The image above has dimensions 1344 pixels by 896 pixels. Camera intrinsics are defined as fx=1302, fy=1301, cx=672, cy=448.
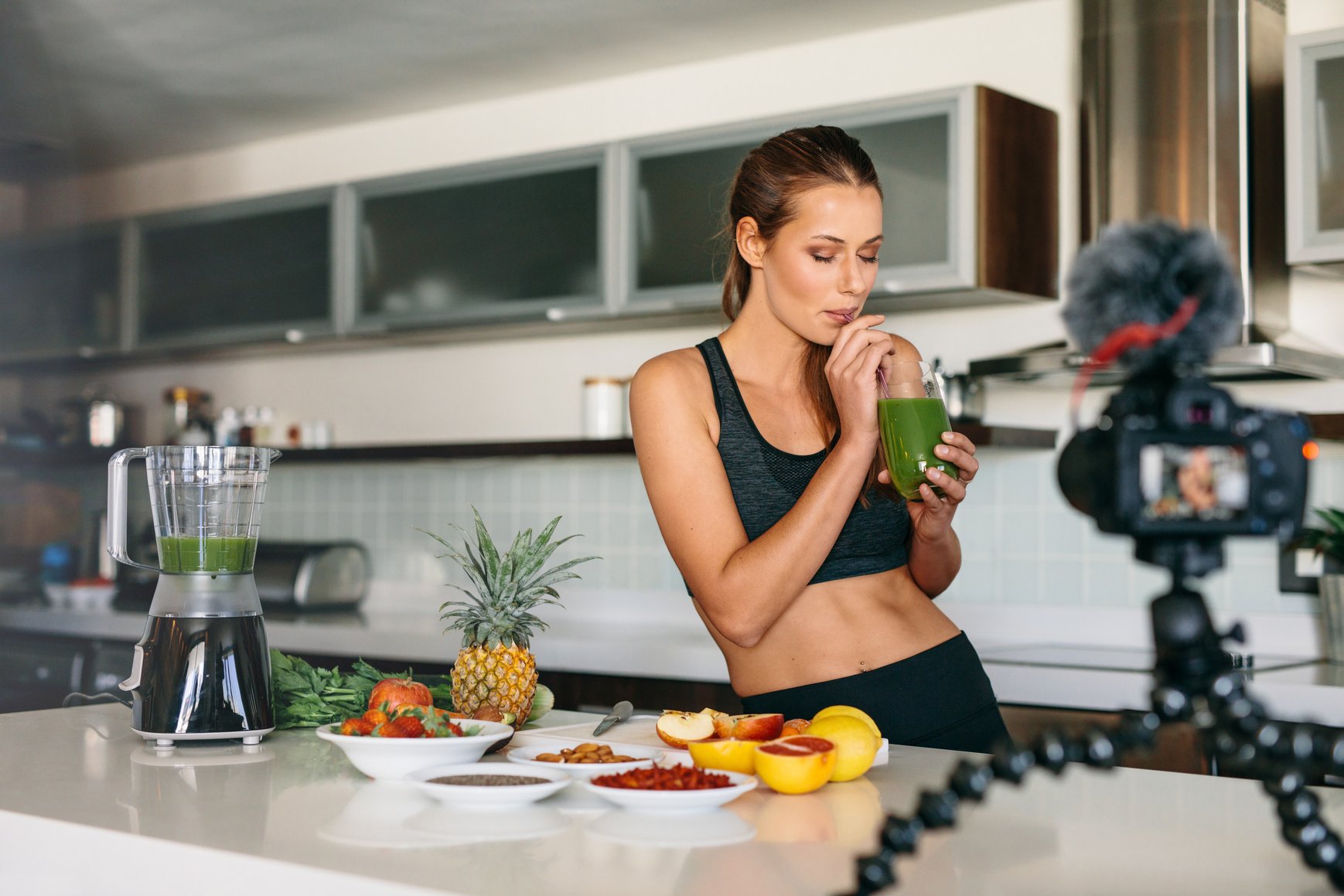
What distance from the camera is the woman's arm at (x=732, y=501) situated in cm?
150

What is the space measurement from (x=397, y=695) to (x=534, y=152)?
276 centimetres

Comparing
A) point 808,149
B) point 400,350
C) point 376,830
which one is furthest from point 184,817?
point 400,350

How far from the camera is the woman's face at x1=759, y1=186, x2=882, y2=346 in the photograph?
1.61 meters

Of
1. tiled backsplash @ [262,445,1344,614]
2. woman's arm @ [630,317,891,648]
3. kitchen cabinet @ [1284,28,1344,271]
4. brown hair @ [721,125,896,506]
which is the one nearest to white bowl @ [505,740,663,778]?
woman's arm @ [630,317,891,648]

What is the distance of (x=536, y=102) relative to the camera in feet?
13.4

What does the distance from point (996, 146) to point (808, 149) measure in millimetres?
1478

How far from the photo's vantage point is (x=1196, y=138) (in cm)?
278

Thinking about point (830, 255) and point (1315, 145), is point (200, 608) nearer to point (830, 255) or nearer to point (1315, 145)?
point (830, 255)

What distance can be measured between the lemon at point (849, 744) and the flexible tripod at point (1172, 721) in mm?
437

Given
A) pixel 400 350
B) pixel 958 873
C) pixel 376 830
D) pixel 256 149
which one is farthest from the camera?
pixel 256 149

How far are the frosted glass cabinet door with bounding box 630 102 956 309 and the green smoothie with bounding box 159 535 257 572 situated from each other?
1552mm

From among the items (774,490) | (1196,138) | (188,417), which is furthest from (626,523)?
(774,490)

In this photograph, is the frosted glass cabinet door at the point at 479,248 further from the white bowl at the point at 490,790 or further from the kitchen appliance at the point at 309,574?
the white bowl at the point at 490,790

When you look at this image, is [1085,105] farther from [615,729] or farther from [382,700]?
[382,700]
